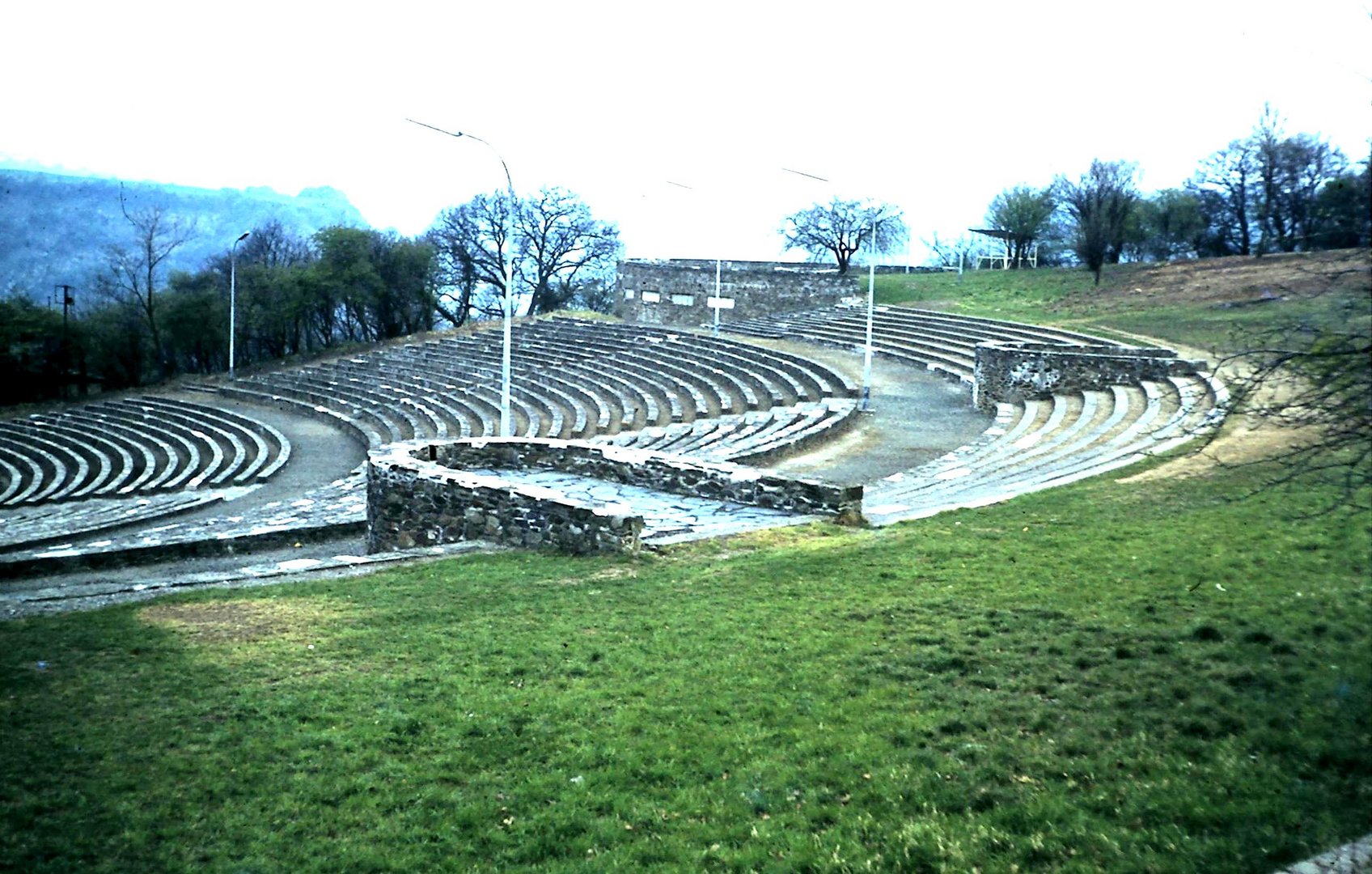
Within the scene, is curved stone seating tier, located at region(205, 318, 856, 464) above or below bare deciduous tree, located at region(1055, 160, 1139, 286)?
below

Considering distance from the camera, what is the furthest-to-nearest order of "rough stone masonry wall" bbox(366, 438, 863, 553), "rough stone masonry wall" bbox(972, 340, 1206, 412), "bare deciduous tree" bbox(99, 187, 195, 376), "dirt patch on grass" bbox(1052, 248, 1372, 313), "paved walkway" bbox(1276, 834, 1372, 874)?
1. "bare deciduous tree" bbox(99, 187, 195, 376)
2. "dirt patch on grass" bbox(1052, 248, 1372, 313)
3. "rough stone masonry wall" bbox(972, 340, 1206, 412)
4. "rough stone masonry wall" bbox(366, 438, 863, 553)
5. "paved walkway" bbox(1276, 834, 1372, 874)

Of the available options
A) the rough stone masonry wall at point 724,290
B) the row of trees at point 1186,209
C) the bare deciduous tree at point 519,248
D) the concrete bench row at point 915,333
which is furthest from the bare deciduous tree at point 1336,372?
the bare deciduous tree at point 519,248

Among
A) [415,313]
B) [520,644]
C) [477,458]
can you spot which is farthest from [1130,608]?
[415,313]

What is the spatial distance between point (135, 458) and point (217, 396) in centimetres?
1448

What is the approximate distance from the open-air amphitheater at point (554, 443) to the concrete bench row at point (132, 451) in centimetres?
15

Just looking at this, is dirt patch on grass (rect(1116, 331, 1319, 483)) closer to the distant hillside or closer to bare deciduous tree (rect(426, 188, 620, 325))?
the distant hillside

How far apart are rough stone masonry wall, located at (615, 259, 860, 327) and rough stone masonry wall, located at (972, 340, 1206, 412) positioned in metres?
23.2

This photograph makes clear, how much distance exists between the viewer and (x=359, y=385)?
145ft

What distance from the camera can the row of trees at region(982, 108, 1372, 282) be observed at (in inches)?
1673

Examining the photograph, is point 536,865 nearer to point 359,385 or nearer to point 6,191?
point 359,385

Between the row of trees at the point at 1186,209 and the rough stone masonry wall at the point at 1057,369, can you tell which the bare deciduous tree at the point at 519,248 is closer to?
the row of trees at the point at 1186,209

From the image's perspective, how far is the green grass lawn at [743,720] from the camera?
17.0ft

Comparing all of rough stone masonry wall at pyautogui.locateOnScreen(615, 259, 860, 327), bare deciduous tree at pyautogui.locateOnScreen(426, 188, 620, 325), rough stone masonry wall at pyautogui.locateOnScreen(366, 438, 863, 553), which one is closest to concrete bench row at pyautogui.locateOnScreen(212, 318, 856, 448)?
rough stone masonry wall at pyautogui.locateOnScreen(615, 259, 860, 327)

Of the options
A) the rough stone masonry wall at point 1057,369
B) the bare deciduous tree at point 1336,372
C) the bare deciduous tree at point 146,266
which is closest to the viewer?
the bare deciduous tree at point 1336,372
